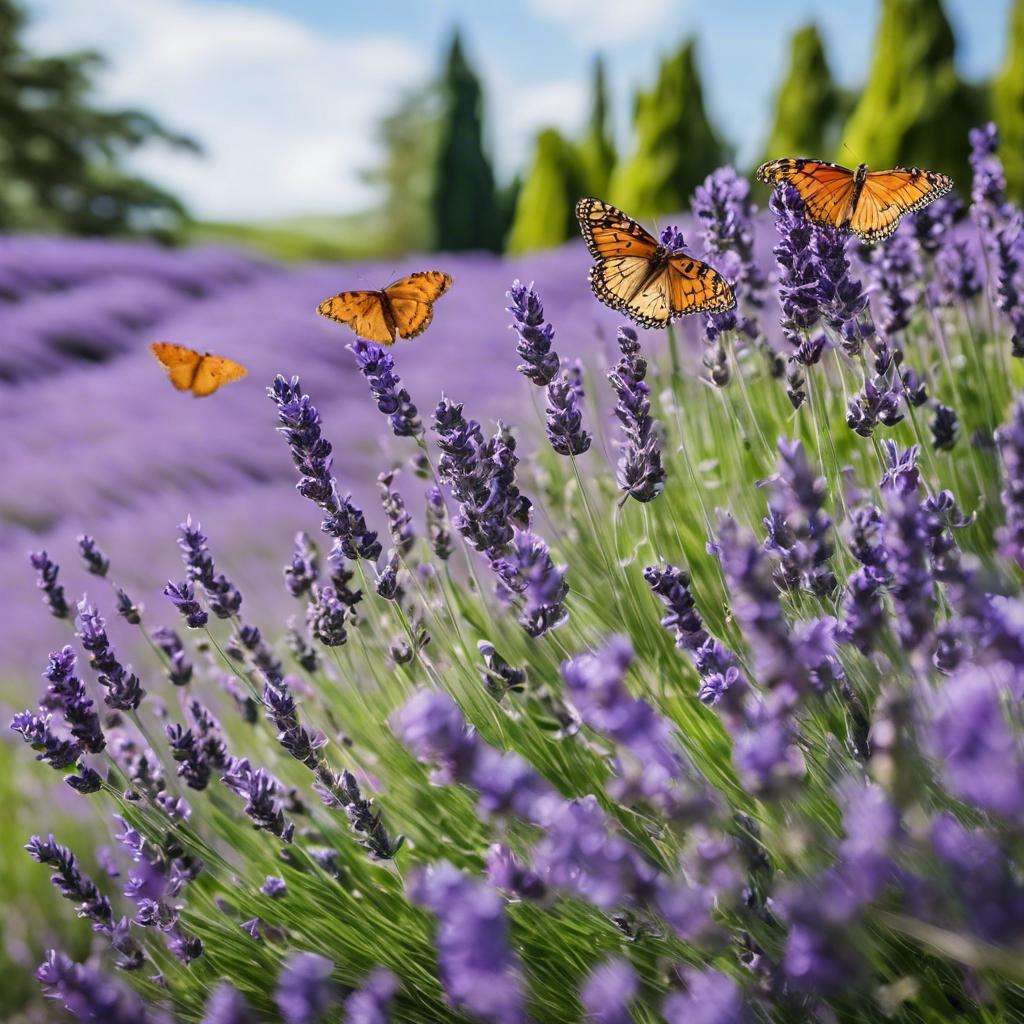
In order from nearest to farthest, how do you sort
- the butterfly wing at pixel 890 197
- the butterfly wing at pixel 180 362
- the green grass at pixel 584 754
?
the green grass at pixel 584 754 < the butterfly wing at pixel 890 197 < the butterfly wing at pixel 180 362

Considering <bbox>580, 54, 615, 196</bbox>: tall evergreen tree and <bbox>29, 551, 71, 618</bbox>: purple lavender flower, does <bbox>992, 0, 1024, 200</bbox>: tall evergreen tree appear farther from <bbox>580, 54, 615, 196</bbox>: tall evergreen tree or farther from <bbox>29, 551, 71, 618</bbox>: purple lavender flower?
<bbox>29, 551, 71, 618</bbox>: purple lavender flower

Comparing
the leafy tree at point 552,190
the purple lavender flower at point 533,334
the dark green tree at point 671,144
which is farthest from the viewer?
the leafy tree at point 552,190

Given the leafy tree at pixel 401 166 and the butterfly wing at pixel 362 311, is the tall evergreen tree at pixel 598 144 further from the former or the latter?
the butterfly wing at pixel 362 311

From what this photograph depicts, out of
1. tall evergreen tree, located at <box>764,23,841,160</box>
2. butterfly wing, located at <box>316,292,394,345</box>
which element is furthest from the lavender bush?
tall evergreen tree, located at <box>764,23,841,160</box>

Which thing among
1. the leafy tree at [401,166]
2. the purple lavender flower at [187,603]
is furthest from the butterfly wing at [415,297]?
the leafy tree at [401,166]

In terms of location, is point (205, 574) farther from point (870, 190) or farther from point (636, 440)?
point (870, 190)

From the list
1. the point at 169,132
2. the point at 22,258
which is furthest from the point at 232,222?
the point at 22,258

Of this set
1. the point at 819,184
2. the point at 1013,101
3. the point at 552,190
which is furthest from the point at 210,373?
the point at 552,190
